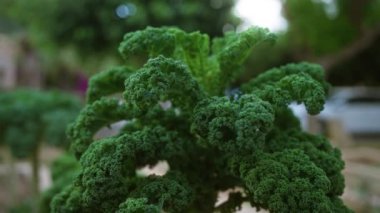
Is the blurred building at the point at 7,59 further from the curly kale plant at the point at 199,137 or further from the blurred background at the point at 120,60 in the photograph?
the curly kale plant at the point at 199,137

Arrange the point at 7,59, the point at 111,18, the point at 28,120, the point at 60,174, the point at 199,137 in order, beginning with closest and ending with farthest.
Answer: the point at 199,137
the point at 60,174
the point at 28,120
the point at 111,18
the point at 7,59

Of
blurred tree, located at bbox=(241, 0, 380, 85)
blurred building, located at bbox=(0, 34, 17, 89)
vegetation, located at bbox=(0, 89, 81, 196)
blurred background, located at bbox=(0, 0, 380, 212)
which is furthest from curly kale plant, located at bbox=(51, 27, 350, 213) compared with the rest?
blurred building, located at bbox=(0, 34, 17, 89)

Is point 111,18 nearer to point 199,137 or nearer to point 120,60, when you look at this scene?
point 120,60

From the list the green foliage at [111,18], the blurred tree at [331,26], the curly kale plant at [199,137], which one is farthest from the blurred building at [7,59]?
the curly kale plant at [199,137]

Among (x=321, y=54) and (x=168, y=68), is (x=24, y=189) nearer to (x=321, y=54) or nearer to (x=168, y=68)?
(x=168, y=68)

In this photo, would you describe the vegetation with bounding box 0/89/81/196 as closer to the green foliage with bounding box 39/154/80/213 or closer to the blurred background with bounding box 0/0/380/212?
the blurred background with bounding box 0/0/380/212

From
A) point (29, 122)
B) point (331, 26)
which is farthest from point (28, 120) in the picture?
point (331, 26)
